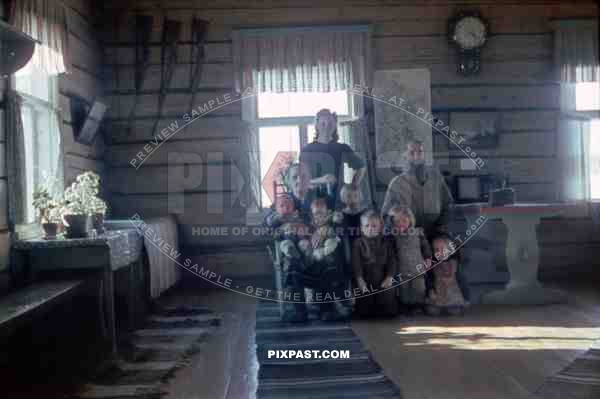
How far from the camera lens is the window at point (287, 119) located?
18.3 ft

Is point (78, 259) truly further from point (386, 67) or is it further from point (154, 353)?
point (386, 67)

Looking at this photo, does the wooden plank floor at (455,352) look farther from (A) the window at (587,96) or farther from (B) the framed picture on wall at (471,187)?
(A) the window at (587,96)

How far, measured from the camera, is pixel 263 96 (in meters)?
5.58

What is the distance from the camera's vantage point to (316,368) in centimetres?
302

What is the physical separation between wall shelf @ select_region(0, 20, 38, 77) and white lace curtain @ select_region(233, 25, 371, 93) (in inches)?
104

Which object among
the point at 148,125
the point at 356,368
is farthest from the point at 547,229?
the point at 148,125

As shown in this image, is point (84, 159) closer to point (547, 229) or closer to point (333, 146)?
point (333, 146)

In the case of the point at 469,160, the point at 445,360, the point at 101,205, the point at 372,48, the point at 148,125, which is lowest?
the point at 445,360

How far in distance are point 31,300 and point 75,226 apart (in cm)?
68

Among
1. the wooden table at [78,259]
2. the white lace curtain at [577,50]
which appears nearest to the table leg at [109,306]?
the wooden table at [78,259]

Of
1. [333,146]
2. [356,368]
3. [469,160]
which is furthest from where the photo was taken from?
[469,160]

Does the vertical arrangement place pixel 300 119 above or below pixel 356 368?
above

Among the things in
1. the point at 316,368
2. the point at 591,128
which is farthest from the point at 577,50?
the point at 316,368

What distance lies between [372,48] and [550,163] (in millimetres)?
2098
